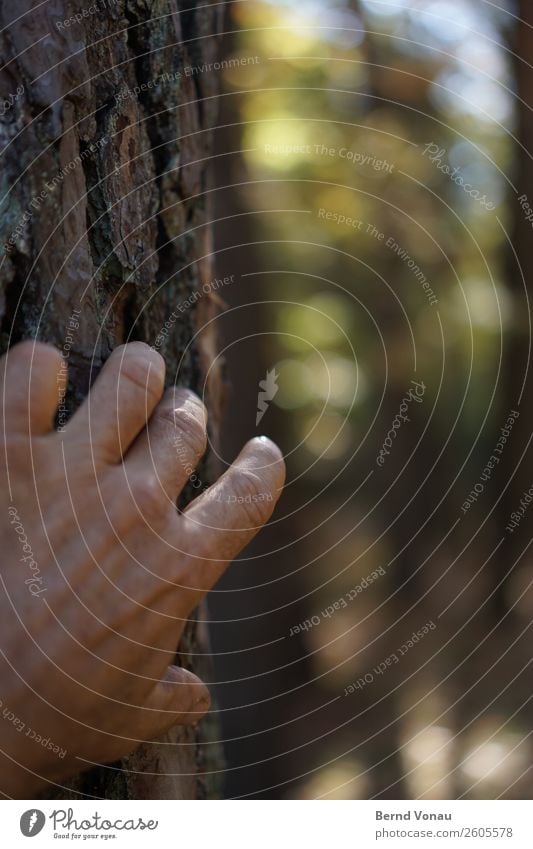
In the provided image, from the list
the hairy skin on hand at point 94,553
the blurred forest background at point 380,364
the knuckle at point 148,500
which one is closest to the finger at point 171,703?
the hairy skin on hand at point 94,553

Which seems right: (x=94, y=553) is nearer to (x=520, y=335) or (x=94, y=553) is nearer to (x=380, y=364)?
(x=520, y=335)

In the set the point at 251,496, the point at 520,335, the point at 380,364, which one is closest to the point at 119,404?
the point at 251,496

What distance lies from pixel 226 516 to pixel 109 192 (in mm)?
317

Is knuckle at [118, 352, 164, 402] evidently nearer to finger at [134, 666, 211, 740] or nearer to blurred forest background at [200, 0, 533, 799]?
finger at [134, 666, 211, 740]

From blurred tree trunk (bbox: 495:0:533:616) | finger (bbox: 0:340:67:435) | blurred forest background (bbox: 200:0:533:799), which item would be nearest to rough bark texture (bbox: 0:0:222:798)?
finger (bbox: 0:340:67:435)

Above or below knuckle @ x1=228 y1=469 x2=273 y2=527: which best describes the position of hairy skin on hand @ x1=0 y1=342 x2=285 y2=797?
below

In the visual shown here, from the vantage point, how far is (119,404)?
611 millimetres

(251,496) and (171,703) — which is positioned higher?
(251,496)

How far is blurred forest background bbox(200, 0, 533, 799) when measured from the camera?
243 cm

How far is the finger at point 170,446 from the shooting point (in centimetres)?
63

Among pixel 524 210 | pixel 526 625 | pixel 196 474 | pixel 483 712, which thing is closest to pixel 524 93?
pixel 524 210

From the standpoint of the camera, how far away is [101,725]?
63 cm

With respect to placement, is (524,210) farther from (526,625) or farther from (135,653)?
(135,653)

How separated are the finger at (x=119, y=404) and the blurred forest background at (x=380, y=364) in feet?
4.37
